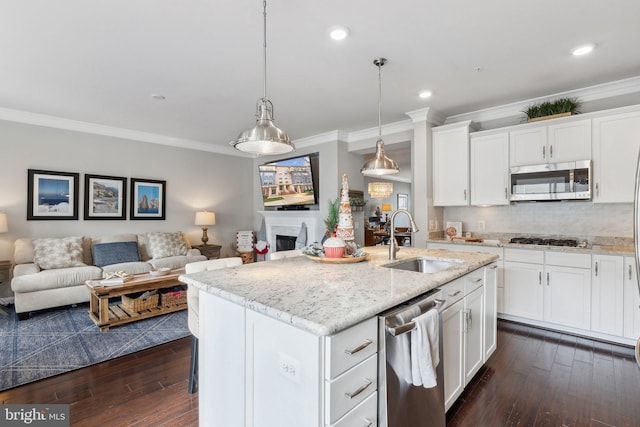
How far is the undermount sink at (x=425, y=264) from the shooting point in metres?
2.47

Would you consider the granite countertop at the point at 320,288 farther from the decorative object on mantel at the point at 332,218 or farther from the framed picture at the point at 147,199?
the framed picture at the point at 147,199

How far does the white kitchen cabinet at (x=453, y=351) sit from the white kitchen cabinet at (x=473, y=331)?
8 cm

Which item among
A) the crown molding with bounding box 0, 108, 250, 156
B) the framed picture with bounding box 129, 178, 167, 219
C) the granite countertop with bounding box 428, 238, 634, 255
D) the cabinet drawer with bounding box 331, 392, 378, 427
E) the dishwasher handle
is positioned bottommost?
the cabinet drawer with bounding box 331, 392, 378, 427

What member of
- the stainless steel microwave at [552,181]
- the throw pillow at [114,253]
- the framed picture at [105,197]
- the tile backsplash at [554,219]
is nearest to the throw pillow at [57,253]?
the throw pillow at [114,253]

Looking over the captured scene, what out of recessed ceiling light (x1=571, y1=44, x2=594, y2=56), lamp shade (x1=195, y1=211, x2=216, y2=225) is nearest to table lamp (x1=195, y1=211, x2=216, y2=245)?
lamp shade (x1=195, y1=211, x2=216, y2=225)

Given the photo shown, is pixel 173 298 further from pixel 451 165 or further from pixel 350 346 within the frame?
pixel 451 165

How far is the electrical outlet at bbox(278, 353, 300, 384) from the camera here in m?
1.17

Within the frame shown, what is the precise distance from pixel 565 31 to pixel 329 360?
2.93m

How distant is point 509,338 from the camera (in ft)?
10.5

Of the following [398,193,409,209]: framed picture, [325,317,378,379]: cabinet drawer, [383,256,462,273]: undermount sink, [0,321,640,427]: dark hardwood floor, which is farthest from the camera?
[398,193,409,209]: framed picture

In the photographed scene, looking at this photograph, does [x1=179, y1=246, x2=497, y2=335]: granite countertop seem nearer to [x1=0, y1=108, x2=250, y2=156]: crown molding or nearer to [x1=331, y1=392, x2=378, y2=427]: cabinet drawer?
[x1=331, y1=392, x2=378, y2=427]: cabinet drawer

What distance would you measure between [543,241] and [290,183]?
398cm

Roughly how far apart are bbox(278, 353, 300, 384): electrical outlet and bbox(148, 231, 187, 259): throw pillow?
4.51 meters

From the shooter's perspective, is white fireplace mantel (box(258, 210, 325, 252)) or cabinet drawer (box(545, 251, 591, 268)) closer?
cabinet drawer (box(545, 251, 591, 268))
